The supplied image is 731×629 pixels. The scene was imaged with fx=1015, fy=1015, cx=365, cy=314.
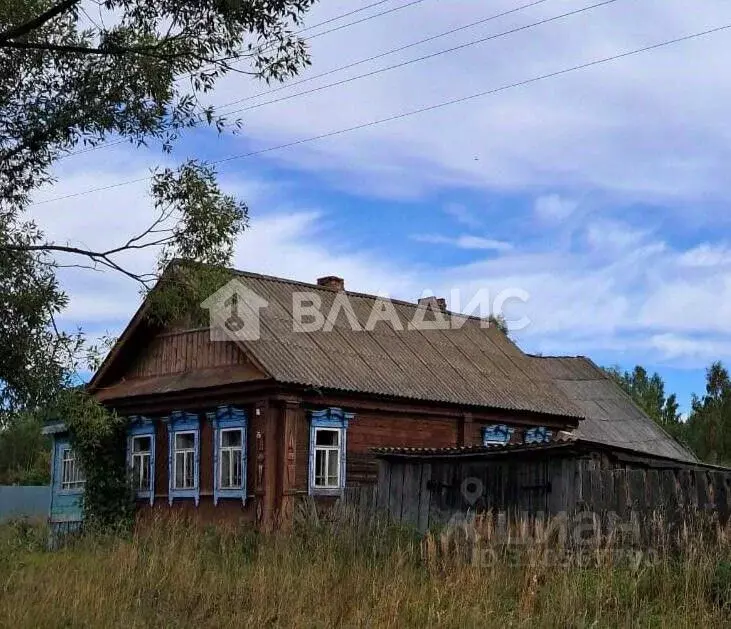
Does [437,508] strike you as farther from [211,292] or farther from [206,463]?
[206,463]

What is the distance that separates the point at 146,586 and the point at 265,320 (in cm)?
1017

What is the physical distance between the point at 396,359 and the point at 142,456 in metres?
5.80

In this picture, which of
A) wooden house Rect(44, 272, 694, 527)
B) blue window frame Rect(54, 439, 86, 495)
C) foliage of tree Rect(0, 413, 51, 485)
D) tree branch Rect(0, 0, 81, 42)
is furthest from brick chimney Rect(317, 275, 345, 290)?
foliage of tree Rect(0, 413, 51, 485)

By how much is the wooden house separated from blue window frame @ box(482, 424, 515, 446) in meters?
0.04

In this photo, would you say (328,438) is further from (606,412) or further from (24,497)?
(24,497)

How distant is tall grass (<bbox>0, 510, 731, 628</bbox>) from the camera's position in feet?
28.3

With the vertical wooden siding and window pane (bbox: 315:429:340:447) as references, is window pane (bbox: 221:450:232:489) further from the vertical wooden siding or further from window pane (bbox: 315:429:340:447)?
the vertical wooden siding

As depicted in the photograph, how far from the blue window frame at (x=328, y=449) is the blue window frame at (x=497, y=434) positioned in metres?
3.98

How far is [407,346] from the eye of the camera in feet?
76.0

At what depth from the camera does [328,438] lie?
63.7 feet

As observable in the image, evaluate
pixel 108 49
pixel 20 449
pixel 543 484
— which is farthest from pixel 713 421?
pixel 20 449

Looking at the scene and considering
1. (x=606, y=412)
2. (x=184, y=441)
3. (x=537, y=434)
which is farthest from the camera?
(x=606, y=412)

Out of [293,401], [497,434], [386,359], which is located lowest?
[497,434]

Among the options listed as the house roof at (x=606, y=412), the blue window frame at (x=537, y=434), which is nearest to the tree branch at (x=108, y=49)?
the blue window frame at (x=537, y=434)
